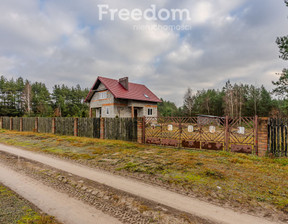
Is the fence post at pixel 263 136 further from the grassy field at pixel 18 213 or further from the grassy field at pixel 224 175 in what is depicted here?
the grassy field at pixel 18 213

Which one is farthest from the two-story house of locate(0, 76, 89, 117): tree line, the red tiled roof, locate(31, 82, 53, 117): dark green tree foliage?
locate(31, 82, 53, 117): dark green tree foliage

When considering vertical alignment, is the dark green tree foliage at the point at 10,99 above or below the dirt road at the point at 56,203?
above

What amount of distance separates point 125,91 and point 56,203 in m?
22.0

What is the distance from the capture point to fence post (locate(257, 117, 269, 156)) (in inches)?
284

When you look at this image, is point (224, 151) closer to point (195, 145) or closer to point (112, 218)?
point (195, 145)

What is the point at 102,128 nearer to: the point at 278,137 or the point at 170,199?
the point at 170,199

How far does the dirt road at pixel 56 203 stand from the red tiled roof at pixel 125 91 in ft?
59.3

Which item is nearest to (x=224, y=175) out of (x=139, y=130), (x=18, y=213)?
(x=18, y=213)

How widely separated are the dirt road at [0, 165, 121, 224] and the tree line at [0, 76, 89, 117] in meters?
34.4

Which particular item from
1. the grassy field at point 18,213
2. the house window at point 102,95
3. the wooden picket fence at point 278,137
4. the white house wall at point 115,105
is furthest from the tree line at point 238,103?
the grassy field at point 18,213

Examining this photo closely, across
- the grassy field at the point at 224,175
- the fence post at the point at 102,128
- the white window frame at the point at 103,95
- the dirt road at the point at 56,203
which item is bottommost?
the grassy field at the point at 224,175

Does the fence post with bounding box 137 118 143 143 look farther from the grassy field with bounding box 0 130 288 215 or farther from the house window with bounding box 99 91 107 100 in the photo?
the house window with bounding box 99 91 107 100

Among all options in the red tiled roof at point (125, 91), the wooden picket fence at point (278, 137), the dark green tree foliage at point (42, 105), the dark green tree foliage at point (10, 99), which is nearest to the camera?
the wooden picket fence at point (278, 137)

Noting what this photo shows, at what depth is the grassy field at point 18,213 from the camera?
2.83 m
